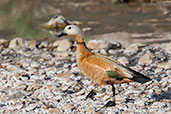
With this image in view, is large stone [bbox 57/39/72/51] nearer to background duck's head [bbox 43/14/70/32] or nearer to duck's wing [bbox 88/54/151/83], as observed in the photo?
background duck's head [bbox 43/14/70/32]

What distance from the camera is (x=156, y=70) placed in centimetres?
828

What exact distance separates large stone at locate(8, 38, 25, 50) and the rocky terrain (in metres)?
0.03

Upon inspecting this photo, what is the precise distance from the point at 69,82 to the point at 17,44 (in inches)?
146

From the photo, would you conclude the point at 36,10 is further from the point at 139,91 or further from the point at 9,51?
the point at 139,91

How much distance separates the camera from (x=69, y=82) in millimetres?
7836

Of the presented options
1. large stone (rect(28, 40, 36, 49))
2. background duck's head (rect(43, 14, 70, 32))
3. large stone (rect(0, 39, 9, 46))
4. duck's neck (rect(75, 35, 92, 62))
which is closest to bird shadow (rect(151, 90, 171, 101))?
duck's neck (rect(75, 35, 92, 62))

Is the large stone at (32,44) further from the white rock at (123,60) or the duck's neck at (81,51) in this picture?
the duck's neck at (81,51)

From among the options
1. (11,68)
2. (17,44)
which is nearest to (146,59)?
(11,68)

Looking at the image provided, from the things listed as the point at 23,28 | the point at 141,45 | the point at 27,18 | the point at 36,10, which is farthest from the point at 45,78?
the point at 36,10

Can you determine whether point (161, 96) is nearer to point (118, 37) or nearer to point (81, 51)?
point (81, 51)

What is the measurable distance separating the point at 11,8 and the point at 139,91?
10851 millimetres

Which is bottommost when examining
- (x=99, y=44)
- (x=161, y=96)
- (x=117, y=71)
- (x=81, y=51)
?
(x=161, y=96)

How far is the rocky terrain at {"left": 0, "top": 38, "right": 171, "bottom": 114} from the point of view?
21.9 ft

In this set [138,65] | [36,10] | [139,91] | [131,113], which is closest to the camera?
[131,113]
